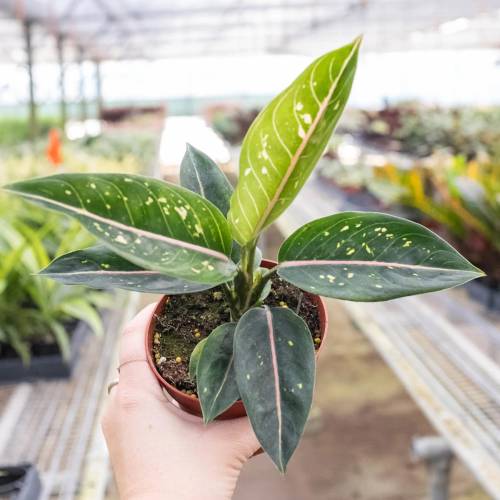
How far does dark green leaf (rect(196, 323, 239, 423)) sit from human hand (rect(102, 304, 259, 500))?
128 millimetres

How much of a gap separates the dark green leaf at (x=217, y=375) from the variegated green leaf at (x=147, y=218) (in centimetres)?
8

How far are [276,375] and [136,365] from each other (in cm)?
26

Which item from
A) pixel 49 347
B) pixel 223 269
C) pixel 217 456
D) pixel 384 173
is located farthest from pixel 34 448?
pixel 384 173

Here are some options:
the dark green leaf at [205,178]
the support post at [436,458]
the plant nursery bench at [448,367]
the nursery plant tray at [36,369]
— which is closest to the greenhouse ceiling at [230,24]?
the plant nursery bench at [448,367]

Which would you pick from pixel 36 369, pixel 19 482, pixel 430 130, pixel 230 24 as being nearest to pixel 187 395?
pixel 19 482

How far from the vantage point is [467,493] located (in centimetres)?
199

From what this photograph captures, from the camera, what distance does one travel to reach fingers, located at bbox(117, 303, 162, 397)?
67 cm

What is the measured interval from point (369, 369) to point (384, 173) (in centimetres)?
98

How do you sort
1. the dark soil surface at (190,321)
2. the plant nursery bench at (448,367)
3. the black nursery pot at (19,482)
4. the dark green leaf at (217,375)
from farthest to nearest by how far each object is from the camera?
the plant nursery bench at (448,367) → the black nursery pot at (19,482) → the dark soil surface at (190,321) → the dark green leaf at (217,375)

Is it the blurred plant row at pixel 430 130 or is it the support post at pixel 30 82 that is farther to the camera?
the support post at pixel 30 82

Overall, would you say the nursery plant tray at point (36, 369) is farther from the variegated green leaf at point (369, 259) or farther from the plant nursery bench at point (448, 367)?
the variegated green leaf at point (369, 259)

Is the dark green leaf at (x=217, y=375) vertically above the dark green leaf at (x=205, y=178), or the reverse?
the dark green leaf at (x=205, y=178)

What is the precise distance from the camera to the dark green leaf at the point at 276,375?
1.49 ft

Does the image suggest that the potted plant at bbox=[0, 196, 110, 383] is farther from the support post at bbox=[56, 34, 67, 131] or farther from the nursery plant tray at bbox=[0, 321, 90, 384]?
the support post at bbox=[56, 34, 67, 131]
